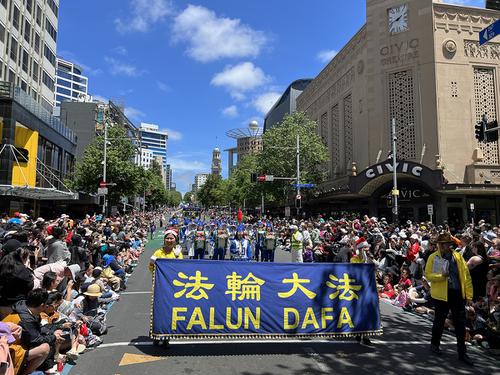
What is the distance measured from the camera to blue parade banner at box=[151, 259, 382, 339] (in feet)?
20.3

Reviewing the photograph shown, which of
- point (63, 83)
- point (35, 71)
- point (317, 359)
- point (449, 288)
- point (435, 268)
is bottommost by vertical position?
point (317, 359)

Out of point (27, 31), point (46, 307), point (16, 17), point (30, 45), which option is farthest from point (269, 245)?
point (30, 45)

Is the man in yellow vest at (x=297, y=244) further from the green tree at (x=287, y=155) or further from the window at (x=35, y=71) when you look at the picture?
the window at (x=35, y=71)

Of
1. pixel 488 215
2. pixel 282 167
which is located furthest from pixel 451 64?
pixel 282 167

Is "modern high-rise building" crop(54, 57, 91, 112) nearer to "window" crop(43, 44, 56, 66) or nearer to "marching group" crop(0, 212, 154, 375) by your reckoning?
"window" crop(43, 44, 56, 66)

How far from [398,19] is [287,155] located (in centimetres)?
1576

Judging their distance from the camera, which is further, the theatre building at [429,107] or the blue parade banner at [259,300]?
the theatre building at [429,107]

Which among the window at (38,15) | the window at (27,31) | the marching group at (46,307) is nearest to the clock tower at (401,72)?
the marching group at (46,307)

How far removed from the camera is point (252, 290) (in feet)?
21.1

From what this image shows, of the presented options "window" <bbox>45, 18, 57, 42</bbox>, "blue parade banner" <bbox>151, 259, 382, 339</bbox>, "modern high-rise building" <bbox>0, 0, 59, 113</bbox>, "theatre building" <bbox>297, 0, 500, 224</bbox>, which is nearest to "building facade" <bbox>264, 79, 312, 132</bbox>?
"theatre building" <bbox>297, 0, 500, 224</bbox>

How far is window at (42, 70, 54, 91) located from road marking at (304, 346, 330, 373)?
1748 inches

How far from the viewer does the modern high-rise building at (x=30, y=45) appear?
31766 mm

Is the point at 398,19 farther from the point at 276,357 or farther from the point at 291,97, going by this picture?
the point at 291,97

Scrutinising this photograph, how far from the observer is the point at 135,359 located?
596 centimetres
